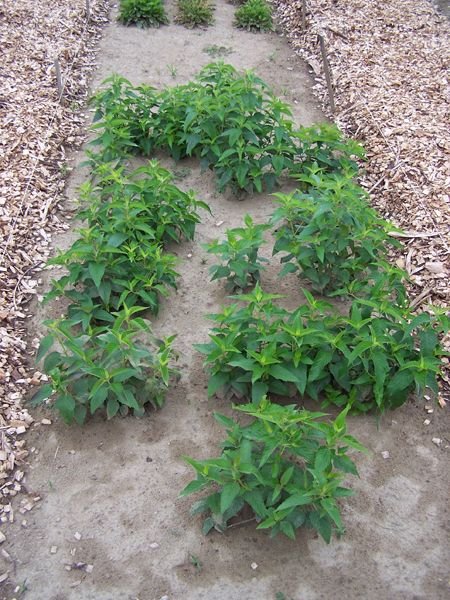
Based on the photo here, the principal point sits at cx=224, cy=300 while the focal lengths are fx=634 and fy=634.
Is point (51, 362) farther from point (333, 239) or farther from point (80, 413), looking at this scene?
point (333, 239)

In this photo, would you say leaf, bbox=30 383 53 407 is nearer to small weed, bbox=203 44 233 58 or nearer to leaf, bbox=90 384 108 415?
leaf, bbox=90 384 108 415

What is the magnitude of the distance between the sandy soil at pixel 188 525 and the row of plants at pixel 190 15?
6.22 metres

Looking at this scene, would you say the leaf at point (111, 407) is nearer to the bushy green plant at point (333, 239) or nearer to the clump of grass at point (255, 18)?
the bushy green plant at point (333, 239)

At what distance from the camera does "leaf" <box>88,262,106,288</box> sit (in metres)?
4.10

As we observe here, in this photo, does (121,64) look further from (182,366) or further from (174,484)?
(174,484)

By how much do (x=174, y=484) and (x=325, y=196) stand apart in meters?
2.17

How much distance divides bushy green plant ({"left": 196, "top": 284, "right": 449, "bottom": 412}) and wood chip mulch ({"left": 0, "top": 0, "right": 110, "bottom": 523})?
120 cm

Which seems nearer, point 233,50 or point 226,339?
point 226,339

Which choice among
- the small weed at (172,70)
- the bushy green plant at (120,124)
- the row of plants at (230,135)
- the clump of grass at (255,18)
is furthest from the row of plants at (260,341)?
→ the clump of grass at (255,18)

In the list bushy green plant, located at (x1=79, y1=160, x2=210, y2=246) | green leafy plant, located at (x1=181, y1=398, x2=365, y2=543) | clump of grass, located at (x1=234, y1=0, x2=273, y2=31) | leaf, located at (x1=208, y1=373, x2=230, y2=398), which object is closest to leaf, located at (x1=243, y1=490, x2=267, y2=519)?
green leafy plant, located at (x1=181, y1=398, x2=365, y2=543)

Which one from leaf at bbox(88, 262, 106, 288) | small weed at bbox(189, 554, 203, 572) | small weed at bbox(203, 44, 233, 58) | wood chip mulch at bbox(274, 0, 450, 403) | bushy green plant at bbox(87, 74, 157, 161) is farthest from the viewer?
small weed at bbox(203, 44, 233, 58)

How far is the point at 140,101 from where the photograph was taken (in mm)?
6035

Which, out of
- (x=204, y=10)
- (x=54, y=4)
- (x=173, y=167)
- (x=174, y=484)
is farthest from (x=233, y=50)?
(x=174, y=484)

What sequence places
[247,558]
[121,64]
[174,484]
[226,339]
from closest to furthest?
[247,558] → [174,484] → [226,339] → [121,64]
